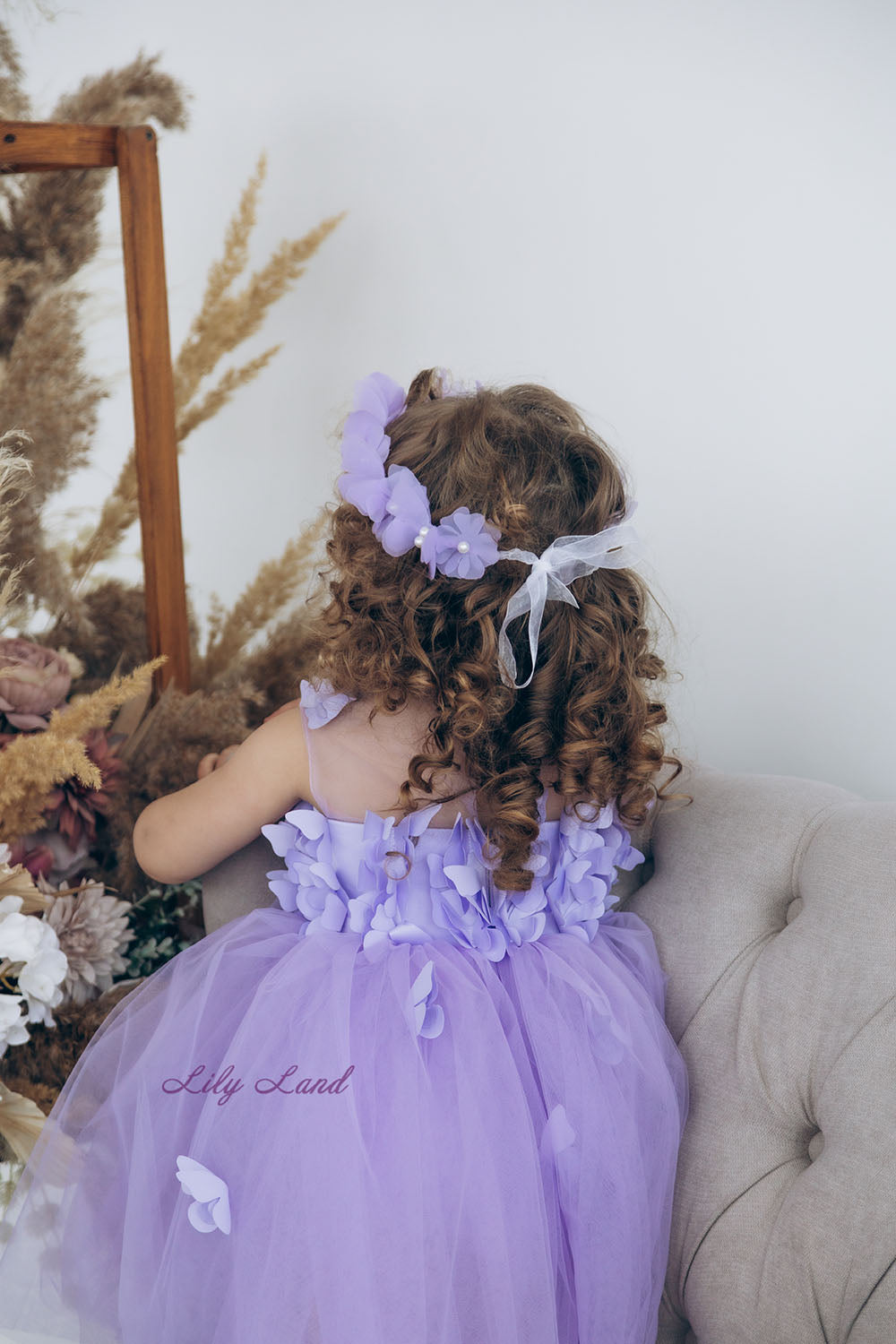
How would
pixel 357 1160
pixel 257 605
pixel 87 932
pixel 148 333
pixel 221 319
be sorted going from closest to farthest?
pixel 357 1160 < pixel 87 932 < pixel 148 333 < pixel 221 319 < pixel 257 605

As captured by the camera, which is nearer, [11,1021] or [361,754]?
[11,1021]

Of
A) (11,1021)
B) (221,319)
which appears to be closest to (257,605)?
(221,319)

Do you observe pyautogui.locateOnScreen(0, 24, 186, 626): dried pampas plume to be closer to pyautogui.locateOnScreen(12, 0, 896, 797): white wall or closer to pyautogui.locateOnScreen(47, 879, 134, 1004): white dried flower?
pyautogui.locateOnScreen(12, 0, 896, 797): white wall

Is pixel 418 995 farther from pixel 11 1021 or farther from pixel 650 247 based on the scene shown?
pixel 650 247

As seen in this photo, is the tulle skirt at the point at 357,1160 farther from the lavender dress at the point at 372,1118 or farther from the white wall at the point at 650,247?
the white wall at the point at 650,247

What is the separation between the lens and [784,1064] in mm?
900

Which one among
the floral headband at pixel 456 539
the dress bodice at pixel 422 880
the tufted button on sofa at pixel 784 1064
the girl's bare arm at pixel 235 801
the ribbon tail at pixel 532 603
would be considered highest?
the floral headband at pixel 456 539

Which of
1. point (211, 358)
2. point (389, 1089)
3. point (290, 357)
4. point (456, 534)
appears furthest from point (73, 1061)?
point (290, 357)

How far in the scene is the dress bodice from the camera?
978 millimetres

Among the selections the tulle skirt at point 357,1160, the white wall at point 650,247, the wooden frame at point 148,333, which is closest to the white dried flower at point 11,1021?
the tulle skirt at point 357,1160

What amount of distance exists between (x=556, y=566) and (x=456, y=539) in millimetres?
92

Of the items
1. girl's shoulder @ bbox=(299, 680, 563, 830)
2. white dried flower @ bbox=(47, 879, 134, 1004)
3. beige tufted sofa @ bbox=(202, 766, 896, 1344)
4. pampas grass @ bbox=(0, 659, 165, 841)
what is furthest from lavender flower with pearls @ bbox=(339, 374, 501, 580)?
white dried flower @ bbox=(47, 879, 134, 1004)

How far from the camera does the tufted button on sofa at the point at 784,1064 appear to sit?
31.9 inches

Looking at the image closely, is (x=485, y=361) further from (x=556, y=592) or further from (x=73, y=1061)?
(x=73, y=1061)
